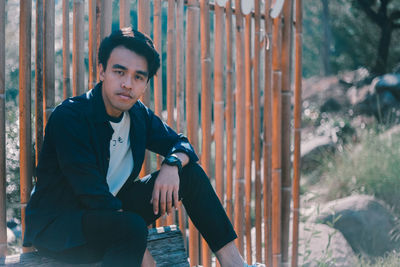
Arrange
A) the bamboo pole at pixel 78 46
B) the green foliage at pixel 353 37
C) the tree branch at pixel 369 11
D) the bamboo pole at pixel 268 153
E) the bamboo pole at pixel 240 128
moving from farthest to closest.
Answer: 1. the green foliage at pixel 353 37
2. the tree branch at pixel 369 11
3. the bamboo pole at pixel 268 153
4. the bamboo pole at pixel 240 128
5. the bamboo pole at pixel 78 46

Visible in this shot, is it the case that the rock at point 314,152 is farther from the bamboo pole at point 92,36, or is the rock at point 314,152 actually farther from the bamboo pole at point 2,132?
the bamboo pole at point 2,132

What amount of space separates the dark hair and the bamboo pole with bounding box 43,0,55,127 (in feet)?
0.75

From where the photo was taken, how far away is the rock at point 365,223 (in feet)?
11.4

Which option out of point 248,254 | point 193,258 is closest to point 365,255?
point 248,254

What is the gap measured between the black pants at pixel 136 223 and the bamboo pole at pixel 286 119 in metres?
1.06

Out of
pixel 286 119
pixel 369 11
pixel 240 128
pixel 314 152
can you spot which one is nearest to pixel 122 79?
pixel 240 128

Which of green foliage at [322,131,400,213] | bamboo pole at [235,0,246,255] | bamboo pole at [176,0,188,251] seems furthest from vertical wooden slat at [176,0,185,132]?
green foliage at [322,131,400,213]

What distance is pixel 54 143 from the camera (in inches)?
58.1

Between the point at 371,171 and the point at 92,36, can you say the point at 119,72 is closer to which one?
the point at 92,36

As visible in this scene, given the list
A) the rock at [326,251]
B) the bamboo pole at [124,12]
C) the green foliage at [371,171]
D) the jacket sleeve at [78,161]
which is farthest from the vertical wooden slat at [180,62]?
the green foliage at [371,171]

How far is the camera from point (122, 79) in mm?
1606

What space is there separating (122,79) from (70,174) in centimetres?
39

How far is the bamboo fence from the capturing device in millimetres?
1736

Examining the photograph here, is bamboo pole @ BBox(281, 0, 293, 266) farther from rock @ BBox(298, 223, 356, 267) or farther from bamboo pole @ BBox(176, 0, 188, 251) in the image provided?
bamboo pole @ BBox(176, 0, 188, 251)
